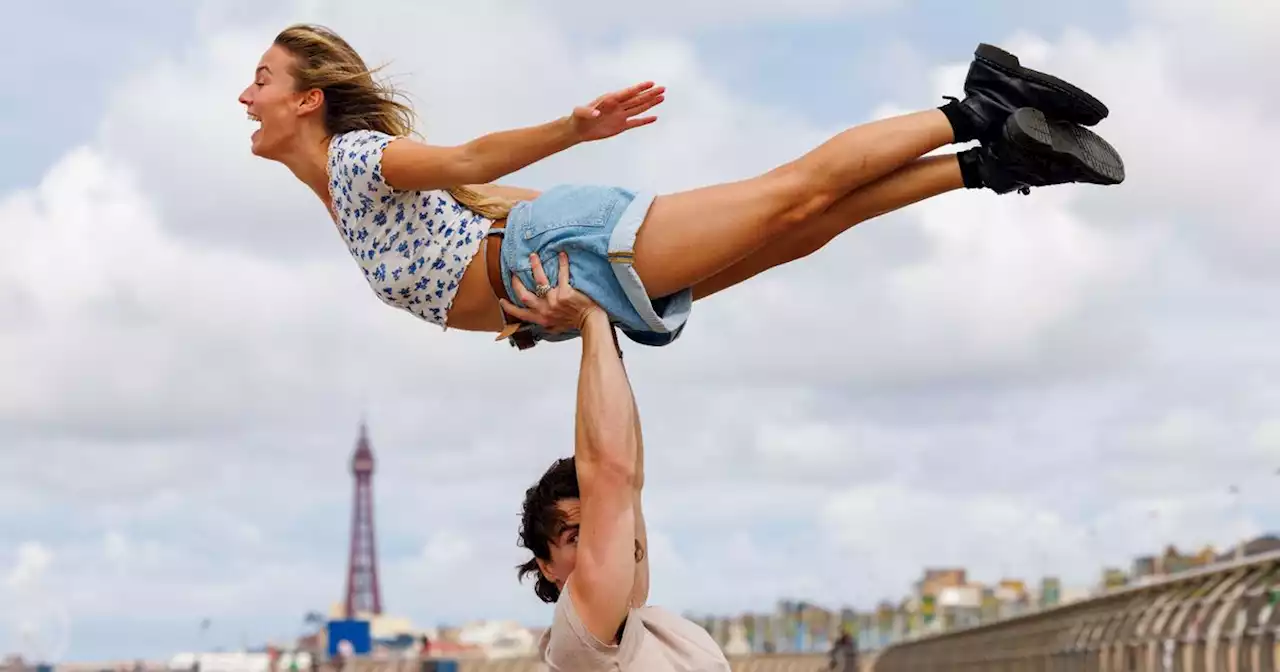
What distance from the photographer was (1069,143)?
5625 mm

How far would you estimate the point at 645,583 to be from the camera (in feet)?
18.2

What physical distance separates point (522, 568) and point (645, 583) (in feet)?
1.11

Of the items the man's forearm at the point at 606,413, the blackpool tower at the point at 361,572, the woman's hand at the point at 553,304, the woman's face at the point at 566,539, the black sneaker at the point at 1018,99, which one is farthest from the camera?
the blackpool tower at the point at 361,572

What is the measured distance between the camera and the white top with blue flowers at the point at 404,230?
19.0ft

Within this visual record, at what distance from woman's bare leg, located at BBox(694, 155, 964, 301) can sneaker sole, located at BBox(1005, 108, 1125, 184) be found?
0.73 feet

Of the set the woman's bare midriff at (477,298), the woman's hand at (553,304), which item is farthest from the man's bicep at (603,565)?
the woman's bare midriff at (477,298)

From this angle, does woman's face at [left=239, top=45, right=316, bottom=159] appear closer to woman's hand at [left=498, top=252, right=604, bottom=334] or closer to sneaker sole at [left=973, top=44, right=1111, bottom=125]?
woman's hand at [left=498, top=252, right=604, bottom=334]

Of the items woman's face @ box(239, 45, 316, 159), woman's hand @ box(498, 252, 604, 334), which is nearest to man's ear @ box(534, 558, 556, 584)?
woman's hand @ box(498, 252, 604, 334)

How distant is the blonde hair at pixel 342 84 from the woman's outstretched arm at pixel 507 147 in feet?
0.96

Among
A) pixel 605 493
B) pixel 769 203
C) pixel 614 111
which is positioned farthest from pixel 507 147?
pixel 605 493

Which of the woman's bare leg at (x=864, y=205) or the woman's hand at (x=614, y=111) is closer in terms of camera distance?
the woman's hand at (x=614, y=111)

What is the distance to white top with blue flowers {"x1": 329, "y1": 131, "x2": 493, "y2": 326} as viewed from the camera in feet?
19.0

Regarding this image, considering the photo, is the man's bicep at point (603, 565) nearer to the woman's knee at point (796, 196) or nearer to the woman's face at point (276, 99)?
the woman's knee at point (796, 196)

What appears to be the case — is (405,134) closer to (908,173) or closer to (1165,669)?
(908,173)
